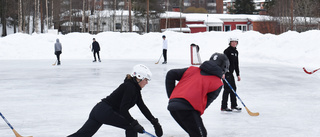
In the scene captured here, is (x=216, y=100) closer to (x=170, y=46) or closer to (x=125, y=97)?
(x=125, y=97)

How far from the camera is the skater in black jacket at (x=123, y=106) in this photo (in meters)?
3.67

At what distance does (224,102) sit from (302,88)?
4156 mm

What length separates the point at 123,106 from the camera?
145 inches

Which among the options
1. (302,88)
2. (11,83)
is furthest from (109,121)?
(11,83)

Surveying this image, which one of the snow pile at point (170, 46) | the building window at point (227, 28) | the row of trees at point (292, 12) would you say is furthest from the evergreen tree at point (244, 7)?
the snow pile at point (170, 46)

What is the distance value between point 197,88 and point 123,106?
73cm

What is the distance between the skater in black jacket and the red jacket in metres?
0.37

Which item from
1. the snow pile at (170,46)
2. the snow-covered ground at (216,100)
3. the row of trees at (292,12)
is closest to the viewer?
the snow-covered ground at (216,100)

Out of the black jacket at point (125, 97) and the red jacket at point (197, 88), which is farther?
the black jacket at point (125, 97)

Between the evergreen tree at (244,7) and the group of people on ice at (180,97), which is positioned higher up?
the evergreen tree at (244,7)

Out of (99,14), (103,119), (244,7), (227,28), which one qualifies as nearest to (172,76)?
(103,119)

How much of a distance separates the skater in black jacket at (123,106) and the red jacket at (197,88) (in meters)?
0.37

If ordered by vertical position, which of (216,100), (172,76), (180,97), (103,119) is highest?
(172,76)

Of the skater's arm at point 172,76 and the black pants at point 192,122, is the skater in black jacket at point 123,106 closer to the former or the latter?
the skater's arm at point 172,76
